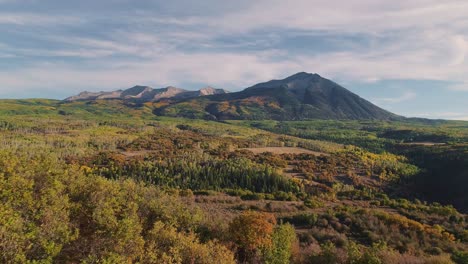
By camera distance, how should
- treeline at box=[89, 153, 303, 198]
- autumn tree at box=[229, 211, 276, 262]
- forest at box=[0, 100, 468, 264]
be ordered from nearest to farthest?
forest at box=[0, 100, 468, 264] < autumn tree at box=[229, 211, 276, 262] < treeline at box=[89, 153, 303, 198]

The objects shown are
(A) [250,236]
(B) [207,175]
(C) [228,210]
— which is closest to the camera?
(A) [250,236]

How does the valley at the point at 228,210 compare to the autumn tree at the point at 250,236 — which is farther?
the autumn tree at the point at 250,236

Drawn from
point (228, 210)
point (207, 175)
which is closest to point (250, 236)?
point (228, 210)

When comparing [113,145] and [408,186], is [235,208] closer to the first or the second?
[408,186]

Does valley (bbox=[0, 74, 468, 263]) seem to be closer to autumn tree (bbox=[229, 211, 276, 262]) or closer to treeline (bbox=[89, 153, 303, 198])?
autumn tree (bbox=[229, 211, 276, 262])

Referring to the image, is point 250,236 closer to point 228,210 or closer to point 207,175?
point 228,210

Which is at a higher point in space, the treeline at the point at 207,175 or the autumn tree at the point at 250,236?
the autumn tree at the point at 250,236

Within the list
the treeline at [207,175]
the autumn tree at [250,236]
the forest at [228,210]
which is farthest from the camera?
the treeline at [207,175]

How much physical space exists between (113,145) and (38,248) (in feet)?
507

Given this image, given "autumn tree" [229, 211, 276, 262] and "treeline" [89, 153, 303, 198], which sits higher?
"autumn tree" [229, 211, 276, 262]

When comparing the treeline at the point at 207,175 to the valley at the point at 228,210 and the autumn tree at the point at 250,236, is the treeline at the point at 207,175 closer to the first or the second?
the valley at the point at 228,210

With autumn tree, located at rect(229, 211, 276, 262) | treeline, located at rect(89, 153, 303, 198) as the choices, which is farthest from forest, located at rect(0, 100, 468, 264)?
treeline, located at rect(89, 153, 303, 198)

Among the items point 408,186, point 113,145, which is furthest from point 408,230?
point 113,145

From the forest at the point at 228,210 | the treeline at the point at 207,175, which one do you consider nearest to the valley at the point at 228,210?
the forest at the point at 228,210
